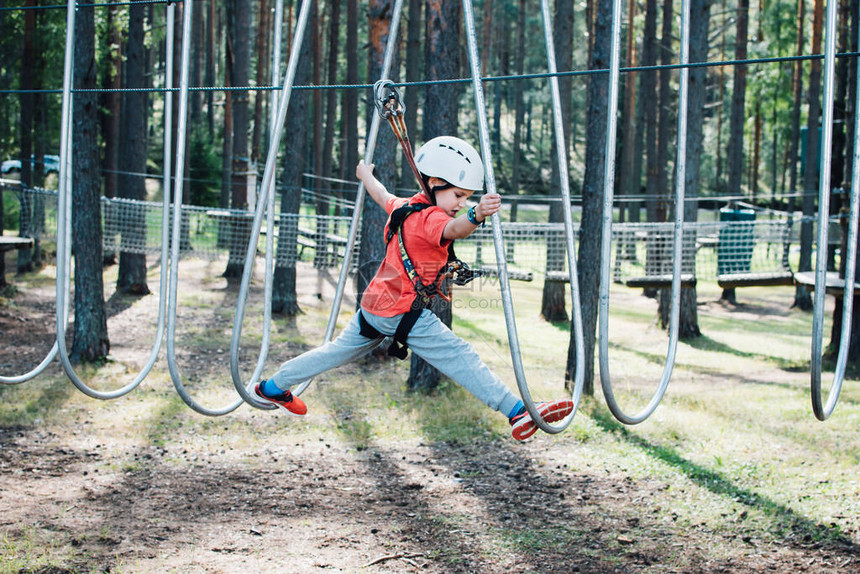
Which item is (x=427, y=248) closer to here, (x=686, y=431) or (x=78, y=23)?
(x=686, y=431)

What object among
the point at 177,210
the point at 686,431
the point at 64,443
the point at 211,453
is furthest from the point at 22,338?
the point at 686,431

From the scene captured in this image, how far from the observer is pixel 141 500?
16.9 ft

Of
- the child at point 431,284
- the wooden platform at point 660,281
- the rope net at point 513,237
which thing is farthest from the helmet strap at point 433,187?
the rope net at point 513,237

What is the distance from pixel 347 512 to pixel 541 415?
234cm

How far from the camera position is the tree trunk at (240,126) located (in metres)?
12.2

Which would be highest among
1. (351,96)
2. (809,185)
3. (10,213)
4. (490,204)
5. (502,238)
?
(351,96)

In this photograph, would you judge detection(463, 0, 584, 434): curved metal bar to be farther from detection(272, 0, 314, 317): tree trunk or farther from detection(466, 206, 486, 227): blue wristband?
detection(272, 0, 314, 317): tree trunk

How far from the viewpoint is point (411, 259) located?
122 inches

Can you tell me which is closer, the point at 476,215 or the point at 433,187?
the point at 476,215

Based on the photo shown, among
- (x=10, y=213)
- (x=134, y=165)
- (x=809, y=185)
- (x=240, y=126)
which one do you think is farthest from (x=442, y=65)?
(x=10, y=213)

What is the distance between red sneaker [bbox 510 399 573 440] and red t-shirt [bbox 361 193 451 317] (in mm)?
616

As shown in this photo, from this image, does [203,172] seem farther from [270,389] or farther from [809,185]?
[270,389]

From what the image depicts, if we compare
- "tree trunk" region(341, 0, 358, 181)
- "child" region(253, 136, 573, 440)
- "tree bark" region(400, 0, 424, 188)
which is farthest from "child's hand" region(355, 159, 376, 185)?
"tree trunk" region(341, 0, 358, 181)

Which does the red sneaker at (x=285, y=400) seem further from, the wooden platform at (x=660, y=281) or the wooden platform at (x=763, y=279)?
the wooden platform at (x=763, y=279)
